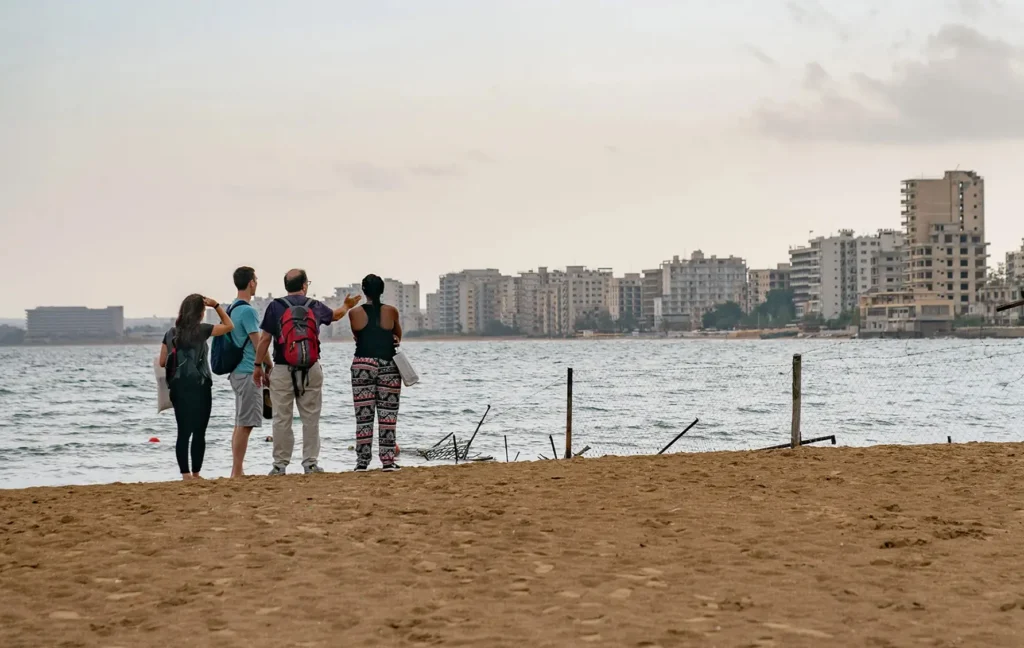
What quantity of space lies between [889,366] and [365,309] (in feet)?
258

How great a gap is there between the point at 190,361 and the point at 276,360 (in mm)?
782

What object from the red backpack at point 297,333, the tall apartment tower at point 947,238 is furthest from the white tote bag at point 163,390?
the tall apartment tower at point 947,238

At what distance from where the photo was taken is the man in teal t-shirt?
11.4 metres

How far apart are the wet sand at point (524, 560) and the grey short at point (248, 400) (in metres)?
0.76

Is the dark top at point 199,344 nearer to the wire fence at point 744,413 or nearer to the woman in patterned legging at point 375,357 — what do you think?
the woman in patterned legging at point 375,357

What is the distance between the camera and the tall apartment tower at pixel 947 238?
173375 mm

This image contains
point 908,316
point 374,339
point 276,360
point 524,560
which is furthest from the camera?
point 908,316

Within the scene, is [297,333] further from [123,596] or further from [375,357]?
[123,596]

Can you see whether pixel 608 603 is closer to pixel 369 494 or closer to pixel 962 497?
pixel 369 494

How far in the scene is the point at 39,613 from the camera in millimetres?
6535

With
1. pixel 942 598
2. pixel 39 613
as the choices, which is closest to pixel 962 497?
pixel 942 598

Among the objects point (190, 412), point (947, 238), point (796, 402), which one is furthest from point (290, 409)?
point (947, 238)

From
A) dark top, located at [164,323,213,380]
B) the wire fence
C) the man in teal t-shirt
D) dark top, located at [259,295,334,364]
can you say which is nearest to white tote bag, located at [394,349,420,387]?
dark top, located at [259,295,334,364]

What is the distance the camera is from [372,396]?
1194 cm
